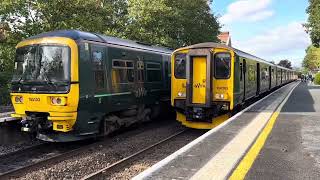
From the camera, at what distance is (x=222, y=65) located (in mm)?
14445

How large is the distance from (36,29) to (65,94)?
34.3 ft

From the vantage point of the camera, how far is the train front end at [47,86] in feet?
36.4

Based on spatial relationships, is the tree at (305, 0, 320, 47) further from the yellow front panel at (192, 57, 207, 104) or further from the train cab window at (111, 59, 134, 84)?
the train cab window at (111, 59, 134, 84)

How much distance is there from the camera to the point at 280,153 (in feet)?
26.6

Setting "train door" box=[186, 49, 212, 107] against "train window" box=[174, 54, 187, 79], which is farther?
"train window" box=[174, 54, 187, 79]

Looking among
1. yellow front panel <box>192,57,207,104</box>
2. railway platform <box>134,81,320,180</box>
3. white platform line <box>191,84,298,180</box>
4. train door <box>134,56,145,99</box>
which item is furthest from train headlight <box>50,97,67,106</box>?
yellow front panel <box>192,57,207,104</box>

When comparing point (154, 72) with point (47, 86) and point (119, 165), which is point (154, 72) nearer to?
point (47, 86)

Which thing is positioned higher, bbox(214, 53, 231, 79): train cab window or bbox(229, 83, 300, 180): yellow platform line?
bbox(214, 53, 231, 79): train cab window

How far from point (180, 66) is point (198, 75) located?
890 millimetres

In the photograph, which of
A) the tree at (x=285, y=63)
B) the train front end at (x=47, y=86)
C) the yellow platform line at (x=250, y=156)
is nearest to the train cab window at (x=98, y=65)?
the train front end at (x=47, y=86)

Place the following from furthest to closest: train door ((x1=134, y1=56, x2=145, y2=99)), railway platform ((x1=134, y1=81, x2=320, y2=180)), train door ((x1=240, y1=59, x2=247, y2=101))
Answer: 1. train door ((x1=240, y1=59, x2=247, y2=101))
2. train door ((x1=134, y1=56, x2=145, y2=99))
3. railway platform ((x1=134, y1=81, x2=320, y2=180))

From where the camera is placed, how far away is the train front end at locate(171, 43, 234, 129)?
14.3 metres

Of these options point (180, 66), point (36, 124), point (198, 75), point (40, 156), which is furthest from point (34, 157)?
point (180, 66)

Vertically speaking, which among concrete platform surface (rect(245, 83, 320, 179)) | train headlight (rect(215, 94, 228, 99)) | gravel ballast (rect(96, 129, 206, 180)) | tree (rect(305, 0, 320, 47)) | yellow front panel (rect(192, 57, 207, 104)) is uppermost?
tree (rect(305, 0, 320, 47))
